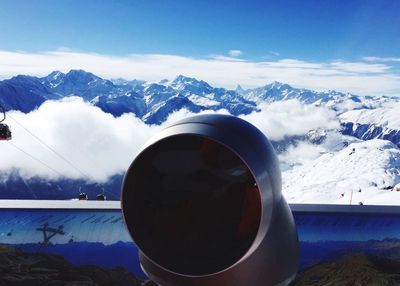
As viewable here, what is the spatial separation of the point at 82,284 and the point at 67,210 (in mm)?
441

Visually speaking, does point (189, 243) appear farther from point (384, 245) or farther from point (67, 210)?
point (384, 245)

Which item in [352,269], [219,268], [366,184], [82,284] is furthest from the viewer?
[366,184]

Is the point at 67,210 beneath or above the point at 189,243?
beneath

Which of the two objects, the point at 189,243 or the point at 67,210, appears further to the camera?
the point at 67,210

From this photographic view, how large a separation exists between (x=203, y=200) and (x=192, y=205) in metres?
0.03

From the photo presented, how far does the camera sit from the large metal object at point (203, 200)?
109cm

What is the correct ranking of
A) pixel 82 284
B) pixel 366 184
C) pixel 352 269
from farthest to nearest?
pixel 366 184
pixel 352 269
pixel 82 284

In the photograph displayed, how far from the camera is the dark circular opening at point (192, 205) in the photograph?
3.65 ft

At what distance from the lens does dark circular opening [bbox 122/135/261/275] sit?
1.11 metres

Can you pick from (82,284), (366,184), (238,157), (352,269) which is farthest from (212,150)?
(366,184)

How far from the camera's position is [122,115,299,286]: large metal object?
3.58ft

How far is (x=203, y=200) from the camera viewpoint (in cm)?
112

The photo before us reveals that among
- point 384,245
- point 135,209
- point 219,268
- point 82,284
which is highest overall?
point 135,209

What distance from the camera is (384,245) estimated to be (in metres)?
2.46
